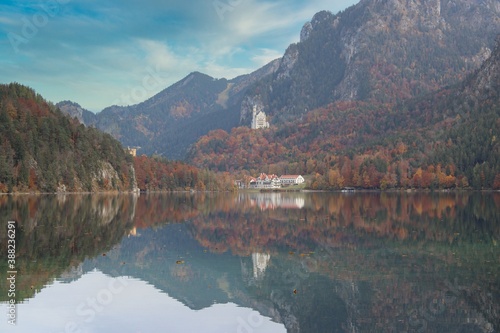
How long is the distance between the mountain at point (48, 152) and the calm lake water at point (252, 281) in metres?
72.1

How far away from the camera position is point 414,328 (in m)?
19.5

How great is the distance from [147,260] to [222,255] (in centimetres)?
504

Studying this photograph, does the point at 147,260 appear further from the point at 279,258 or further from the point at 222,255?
the point at 279,258

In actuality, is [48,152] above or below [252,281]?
above

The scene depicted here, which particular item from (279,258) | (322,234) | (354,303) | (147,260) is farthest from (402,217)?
(354,303)

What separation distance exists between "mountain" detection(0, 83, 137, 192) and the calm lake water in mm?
72139

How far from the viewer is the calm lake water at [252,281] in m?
20.5

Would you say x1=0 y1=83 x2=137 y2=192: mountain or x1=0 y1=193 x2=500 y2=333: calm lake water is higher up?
x1=0 y1=83 x2=137 y2=192: mountain

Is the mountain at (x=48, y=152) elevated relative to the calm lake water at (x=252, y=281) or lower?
elevated

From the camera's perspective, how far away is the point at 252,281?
26.9 m

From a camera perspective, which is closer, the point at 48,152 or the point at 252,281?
the point at 252,281

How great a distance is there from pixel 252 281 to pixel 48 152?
109m

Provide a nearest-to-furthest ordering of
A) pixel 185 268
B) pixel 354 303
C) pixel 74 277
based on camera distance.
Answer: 1. pixel 354 303
2. pixel 74 277
3. pixel 185 268

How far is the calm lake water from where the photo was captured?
67.2ft
